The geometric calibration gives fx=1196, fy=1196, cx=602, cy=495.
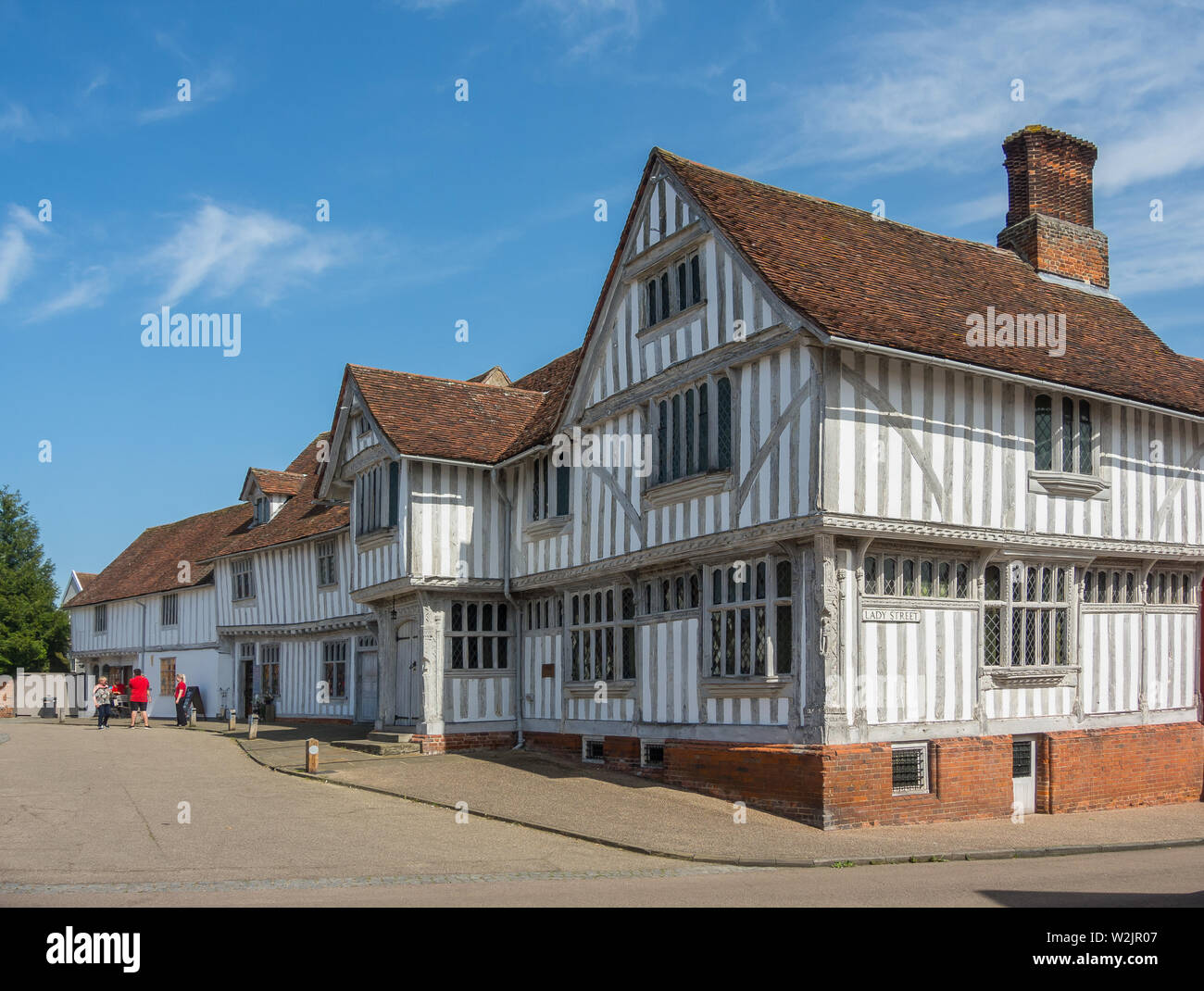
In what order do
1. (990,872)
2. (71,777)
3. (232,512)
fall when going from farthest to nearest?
A: 1. (232,512)
2. (71,777)
3. (990,872)

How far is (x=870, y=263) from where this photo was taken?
17984 millimetres

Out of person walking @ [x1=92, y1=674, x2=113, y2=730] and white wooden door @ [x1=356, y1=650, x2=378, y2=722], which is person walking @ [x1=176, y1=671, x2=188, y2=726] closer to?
person walking @ [x1=92, y1=674, x2=113, y2=730]

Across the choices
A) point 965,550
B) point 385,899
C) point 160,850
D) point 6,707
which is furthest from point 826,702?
point 6,707

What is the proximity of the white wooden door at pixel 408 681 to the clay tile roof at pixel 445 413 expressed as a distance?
4035mm

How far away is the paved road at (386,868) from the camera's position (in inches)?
396

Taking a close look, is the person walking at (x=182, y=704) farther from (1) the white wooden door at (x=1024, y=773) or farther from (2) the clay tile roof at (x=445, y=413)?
(1) the white wooden door at (x=1024, y=773)

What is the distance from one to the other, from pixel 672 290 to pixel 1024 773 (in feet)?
28.5

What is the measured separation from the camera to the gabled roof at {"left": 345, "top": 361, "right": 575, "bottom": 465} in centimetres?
2270

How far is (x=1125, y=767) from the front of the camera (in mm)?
17844

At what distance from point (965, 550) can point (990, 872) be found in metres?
5.56

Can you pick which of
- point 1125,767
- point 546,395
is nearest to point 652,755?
point 1125,767

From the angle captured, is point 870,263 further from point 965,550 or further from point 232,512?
point 232,512

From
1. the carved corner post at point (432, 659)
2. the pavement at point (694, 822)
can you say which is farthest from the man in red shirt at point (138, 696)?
the pavement at point (694, 822)

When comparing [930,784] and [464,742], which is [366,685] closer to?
[464,742]
